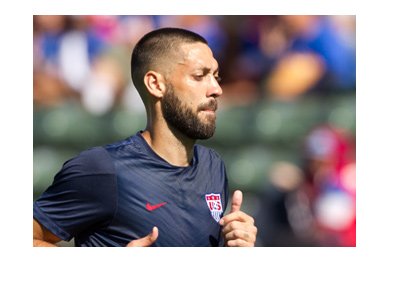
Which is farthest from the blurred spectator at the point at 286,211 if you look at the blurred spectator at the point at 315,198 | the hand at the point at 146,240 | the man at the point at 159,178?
the hand at the point at 146,240

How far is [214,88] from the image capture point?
3.70 metres

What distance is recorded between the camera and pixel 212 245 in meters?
3.49

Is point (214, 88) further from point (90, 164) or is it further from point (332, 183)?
point (332, 183)

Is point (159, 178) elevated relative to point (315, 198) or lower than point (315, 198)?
elevated

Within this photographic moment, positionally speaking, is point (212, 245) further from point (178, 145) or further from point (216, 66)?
point (216, 66)

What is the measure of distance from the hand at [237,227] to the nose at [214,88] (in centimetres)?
65

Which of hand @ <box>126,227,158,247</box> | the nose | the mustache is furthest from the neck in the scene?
hand @ <box>126,227,158,247</box>

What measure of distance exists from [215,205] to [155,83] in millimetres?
737

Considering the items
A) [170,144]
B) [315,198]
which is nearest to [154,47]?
[170,144]

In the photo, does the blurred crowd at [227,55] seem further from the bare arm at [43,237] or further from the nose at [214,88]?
the bare arm at [43,237]

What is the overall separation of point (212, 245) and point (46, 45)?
153 cm

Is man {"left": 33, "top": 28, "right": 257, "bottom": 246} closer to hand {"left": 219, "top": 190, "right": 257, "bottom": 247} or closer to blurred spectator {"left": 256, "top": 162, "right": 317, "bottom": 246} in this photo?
hand {"left": 219, "top": 190, "right": 257, "bottom": 247}

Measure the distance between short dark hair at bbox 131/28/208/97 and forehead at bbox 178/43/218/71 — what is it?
0.04 meters
